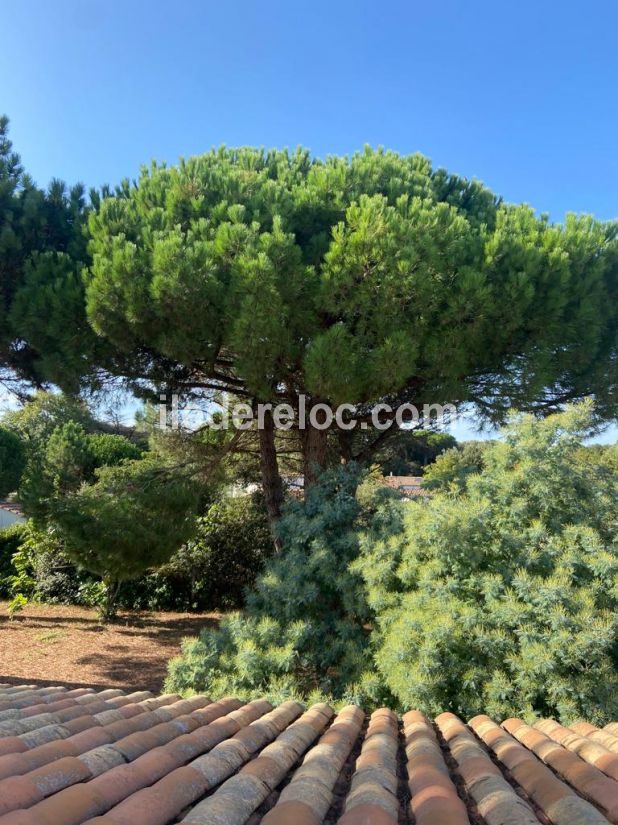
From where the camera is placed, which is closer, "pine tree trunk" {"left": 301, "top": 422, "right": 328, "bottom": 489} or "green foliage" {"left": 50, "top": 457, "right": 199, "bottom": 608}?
"pine tree trunk" {"left": 301, "top": 422, "right": 328, "bottom": 489}

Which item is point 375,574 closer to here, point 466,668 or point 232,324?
point 466,668

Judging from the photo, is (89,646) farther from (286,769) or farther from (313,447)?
(286,769)

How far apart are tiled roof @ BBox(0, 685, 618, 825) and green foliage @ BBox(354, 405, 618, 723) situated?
46 centimetres

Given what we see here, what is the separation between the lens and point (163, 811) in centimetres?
170

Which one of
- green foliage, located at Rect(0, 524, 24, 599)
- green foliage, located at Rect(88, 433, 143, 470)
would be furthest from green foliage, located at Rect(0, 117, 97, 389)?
green foliage, located at Rect(0, 524, 24, 599)

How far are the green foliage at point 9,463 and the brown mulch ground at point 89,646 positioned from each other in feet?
8.79

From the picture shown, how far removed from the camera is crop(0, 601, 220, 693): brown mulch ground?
26.4 feet

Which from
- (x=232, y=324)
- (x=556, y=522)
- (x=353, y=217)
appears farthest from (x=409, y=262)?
(x=556, y=522)

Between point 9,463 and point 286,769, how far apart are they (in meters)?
10.4

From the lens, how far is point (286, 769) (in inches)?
90.7

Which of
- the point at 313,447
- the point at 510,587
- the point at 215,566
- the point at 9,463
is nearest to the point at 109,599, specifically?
the point at 215,566

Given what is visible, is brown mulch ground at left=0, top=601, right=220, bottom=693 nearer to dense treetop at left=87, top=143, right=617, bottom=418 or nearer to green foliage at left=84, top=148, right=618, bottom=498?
green foliage at left=84, top=148, right=618, bottom=498

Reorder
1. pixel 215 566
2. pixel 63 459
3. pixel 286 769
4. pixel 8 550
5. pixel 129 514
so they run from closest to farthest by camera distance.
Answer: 1. pixel 286 769
2. pixel 129 514
3. pixel 63 459
4. pixel 215 566
5. pixel 8 550

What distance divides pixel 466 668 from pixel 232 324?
3.84 m
